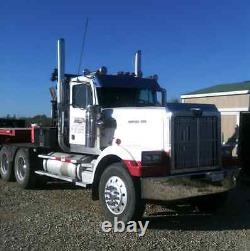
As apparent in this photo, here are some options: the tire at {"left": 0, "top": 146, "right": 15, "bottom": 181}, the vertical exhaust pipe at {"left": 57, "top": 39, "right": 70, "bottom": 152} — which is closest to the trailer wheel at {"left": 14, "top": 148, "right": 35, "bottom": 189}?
the tire at {"left": 0, "top": 146, "right": 15, "bottom": 181}

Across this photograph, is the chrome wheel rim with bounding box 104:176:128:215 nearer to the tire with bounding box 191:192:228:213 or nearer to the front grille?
the front grille

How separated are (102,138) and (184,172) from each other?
200 cm

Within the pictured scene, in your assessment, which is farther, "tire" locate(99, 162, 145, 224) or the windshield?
the windshield

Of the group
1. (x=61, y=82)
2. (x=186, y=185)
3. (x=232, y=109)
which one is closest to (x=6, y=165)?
(x=61, y=82)

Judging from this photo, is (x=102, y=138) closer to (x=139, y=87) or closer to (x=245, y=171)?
(x=139, y=87)

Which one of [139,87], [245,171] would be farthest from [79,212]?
[245,171]

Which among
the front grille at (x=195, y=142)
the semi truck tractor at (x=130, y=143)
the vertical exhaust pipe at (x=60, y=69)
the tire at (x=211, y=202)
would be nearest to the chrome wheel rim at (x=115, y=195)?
the semi truck tractor at (x=130, y=143)

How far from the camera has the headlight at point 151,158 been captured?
8312mm

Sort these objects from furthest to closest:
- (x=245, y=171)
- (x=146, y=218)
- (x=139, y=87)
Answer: (x=245, y=171) < (x=139, y=87) < (x=146, y=218)

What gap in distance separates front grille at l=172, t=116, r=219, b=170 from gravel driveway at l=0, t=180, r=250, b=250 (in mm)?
1123

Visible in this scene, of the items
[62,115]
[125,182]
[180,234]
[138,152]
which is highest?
[62,115]

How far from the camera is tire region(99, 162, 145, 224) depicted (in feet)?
27.3

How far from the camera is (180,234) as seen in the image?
26.8 feet

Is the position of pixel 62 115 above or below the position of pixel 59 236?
above
